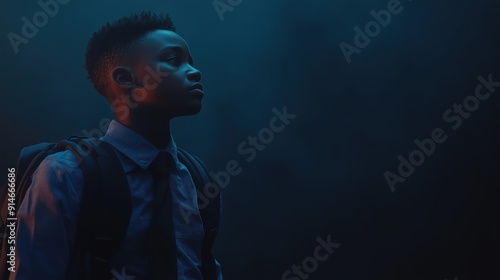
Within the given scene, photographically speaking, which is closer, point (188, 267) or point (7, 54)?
point (188, 267)

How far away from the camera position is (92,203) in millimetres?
782

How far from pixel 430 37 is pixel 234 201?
1205 millimetres

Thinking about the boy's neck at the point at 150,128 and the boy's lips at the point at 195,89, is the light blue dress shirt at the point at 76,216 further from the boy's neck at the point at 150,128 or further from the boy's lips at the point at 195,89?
the boy's lips at the point at 195,89

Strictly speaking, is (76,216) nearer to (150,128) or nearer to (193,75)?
(150,128)

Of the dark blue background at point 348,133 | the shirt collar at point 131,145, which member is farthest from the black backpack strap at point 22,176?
the dark blue background at point 348,133

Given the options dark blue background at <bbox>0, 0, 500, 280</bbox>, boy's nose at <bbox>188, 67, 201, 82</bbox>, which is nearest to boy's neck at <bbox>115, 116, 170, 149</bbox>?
boy's nose at <bbox>188, 67, 201, 82</bbox>

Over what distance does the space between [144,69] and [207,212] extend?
0.33 m

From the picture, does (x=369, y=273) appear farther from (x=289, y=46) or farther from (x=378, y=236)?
(x=289, y=46)

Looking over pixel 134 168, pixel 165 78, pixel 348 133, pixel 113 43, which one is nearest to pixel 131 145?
pixel 134 168

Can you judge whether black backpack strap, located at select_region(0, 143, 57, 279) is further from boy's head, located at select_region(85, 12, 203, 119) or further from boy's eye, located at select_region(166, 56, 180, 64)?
boy's eye, located at select_region(166, 56, 180, 64)

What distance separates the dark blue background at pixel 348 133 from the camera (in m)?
2.07

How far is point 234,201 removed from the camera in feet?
6.79

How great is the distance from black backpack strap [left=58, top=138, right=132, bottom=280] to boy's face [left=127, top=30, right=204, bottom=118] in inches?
7.9

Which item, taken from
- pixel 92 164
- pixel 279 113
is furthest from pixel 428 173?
pixel 92 164
